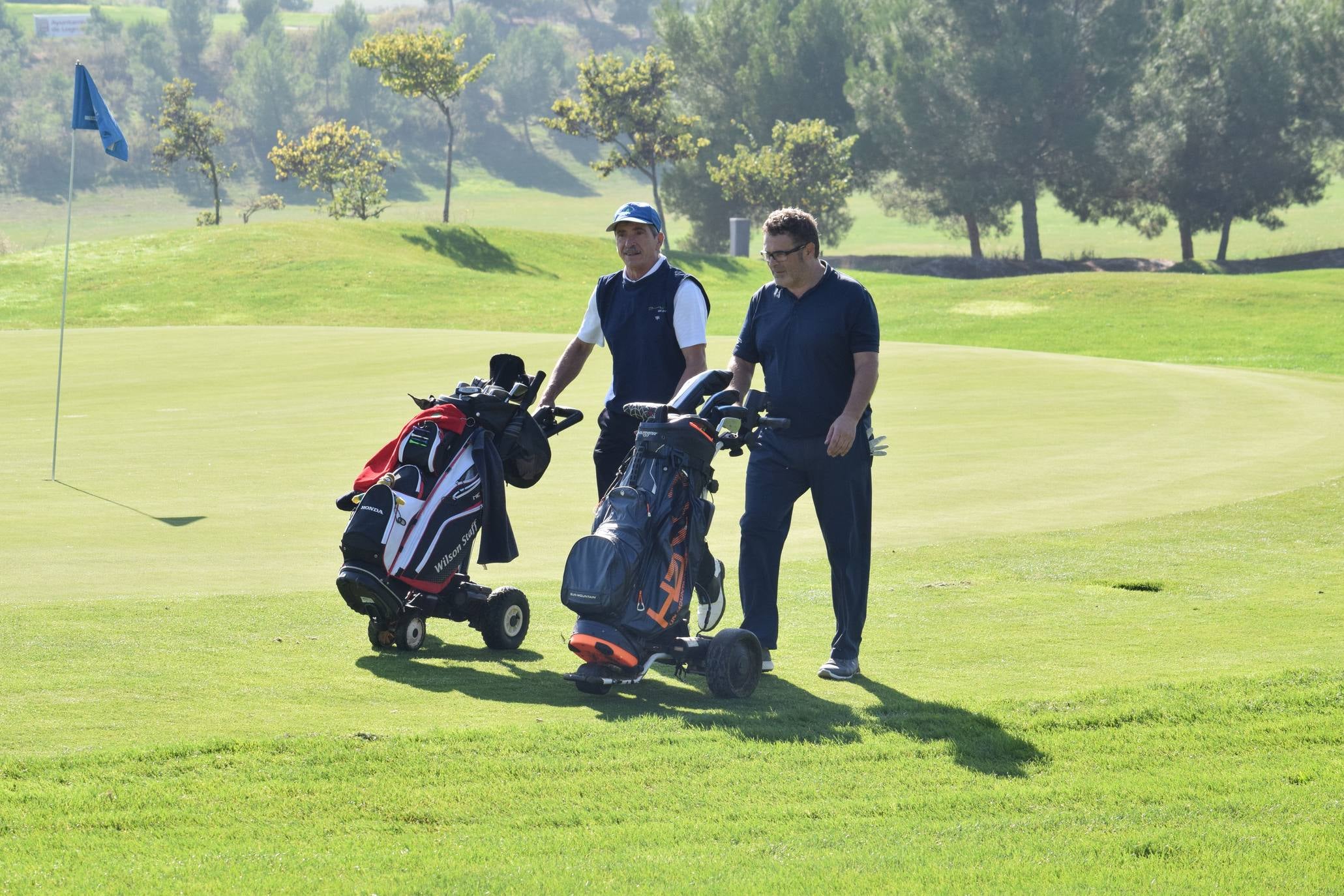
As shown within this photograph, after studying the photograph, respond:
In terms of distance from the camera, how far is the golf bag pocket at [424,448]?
7.46 metres

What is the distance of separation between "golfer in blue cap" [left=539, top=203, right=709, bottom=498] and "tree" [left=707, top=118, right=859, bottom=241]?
62795 millimetres

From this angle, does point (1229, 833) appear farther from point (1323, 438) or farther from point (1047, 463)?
point (1323, 438)

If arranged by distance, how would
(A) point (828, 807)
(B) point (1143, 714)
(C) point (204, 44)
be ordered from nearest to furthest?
(A) point (828, 807)
(B) point (1143, 714)
(C) point (204, 44)

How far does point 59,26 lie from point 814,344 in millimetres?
204611

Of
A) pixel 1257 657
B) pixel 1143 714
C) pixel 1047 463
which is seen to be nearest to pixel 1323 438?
pixel 1047 463

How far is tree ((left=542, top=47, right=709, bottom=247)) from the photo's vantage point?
68250mm

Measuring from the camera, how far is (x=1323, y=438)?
57.4 feet

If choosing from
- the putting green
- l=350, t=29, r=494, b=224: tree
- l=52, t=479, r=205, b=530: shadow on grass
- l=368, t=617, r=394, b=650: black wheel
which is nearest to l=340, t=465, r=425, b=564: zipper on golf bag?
l=368, t=617, r=394, b=650: black wheel

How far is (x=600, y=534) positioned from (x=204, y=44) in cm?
18052

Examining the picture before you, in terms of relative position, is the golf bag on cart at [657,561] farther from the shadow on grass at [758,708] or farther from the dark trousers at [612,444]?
the dark trousers at [612,444]

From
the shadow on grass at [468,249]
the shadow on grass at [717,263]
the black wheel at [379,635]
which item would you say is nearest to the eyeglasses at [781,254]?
the black wheel at [379,635]

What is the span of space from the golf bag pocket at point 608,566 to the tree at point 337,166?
67878 millimetres

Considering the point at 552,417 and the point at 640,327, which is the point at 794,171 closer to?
the point at 552,417

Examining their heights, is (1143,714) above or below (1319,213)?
below
